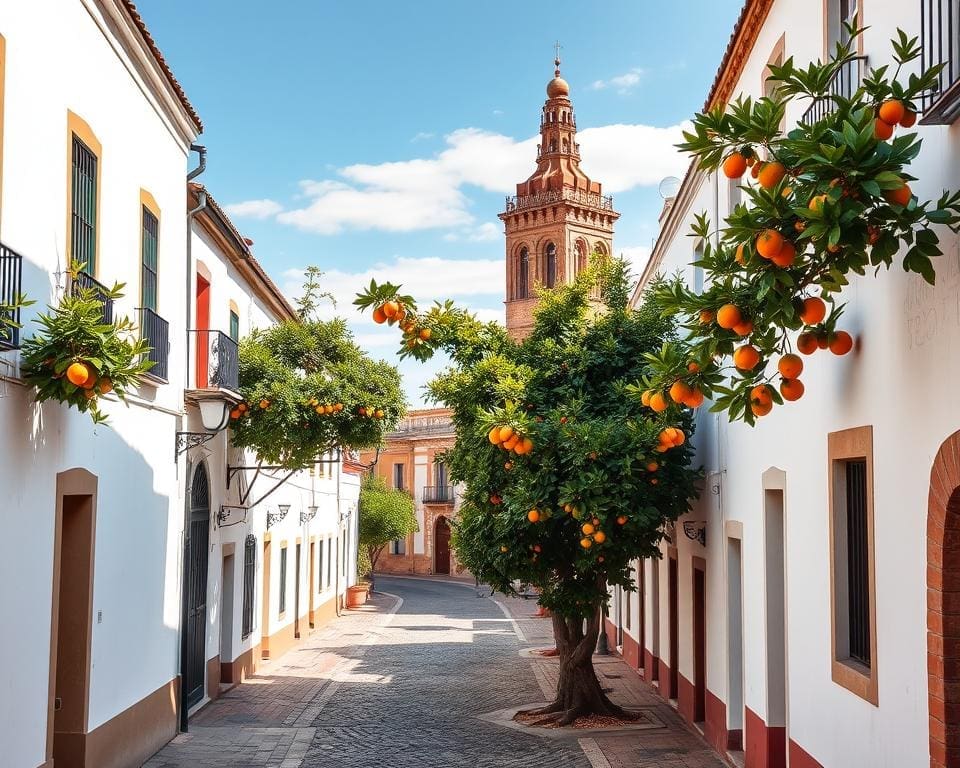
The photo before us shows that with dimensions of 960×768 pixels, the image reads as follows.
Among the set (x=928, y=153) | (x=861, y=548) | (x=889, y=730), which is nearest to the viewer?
(x=928, y=153)

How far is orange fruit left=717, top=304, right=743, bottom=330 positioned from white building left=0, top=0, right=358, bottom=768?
4.44 m

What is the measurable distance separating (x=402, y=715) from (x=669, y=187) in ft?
29.5

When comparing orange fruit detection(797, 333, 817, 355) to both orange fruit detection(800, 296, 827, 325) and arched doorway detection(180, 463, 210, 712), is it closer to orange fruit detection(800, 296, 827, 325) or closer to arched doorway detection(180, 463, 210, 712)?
orange fruit detection(800, 296, 827, 325)

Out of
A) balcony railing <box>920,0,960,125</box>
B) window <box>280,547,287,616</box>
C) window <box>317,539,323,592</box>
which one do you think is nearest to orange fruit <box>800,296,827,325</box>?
balcony railing <box>920,0,960,125</box>

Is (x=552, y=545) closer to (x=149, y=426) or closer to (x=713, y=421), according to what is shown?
(x=713, y=421)

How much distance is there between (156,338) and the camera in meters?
11.8

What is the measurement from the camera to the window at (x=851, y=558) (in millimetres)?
7070

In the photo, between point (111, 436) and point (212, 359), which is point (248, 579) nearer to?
point (212, 359)

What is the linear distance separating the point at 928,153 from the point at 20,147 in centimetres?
619

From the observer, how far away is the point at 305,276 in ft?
65.3

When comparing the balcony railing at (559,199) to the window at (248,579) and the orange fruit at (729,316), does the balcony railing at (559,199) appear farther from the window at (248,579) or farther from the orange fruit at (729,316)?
the orange fruit at (729,316)

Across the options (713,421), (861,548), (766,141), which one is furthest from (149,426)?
(766,141)

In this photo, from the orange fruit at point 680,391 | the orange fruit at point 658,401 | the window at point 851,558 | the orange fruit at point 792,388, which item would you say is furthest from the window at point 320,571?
the orange fruit at point 792,388

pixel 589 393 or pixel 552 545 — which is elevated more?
pixel 589 393
